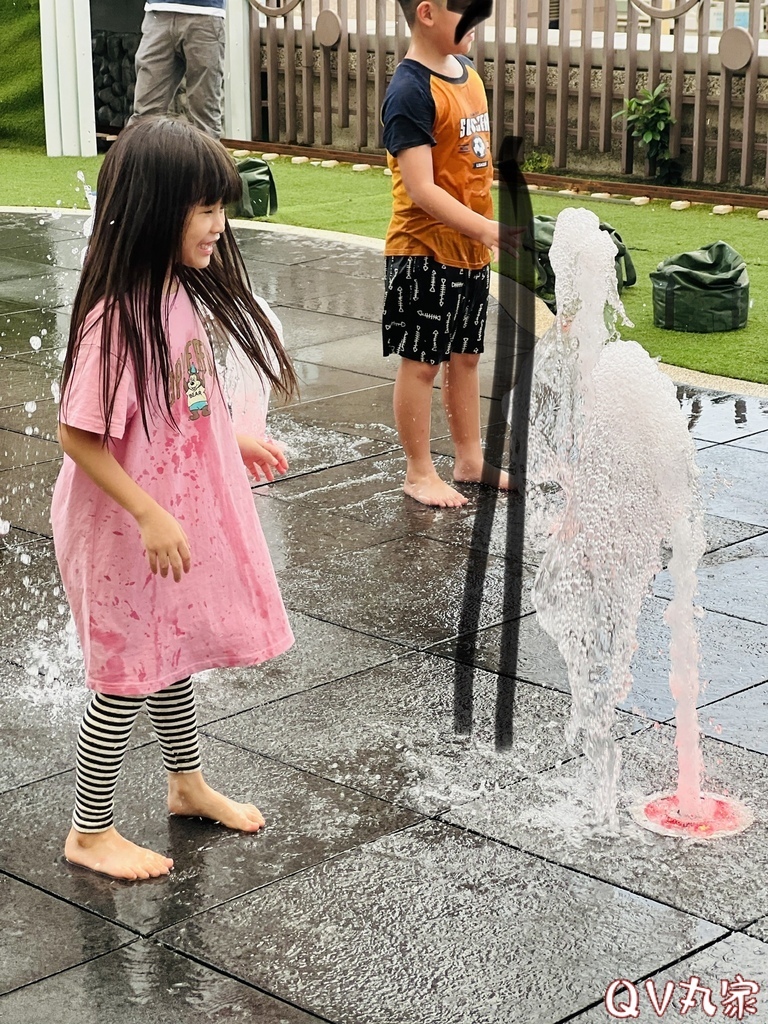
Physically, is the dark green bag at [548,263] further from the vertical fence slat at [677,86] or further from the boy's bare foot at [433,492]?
the vertical fence slat at [677,86]

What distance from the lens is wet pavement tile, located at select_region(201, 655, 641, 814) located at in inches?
125

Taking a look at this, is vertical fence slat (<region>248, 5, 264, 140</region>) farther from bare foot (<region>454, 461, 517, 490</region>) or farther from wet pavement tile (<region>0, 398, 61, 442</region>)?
bare foot (<region>454, 461, 517, 490</region>)

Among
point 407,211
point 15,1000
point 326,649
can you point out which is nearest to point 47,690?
point 326,649

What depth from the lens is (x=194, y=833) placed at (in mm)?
2965

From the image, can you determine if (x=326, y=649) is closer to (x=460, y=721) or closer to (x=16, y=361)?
(x=460, y=721)

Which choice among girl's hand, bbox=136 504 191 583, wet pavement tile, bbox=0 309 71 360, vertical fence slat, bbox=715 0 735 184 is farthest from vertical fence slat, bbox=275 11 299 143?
girl's hand, bbox=136 504 191 583

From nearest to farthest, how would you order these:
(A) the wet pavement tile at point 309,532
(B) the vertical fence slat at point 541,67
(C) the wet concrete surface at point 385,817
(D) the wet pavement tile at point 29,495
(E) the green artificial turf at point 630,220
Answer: (C) the wet concrete surface at point 385,817
(A) the wet pavement tile at point 309,532
(D) the wet pavement tile at point 29,495
(E) the green artificial turf at point 630,220
(B) the vertical fence slat at point 541,67

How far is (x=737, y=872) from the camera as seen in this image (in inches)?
110

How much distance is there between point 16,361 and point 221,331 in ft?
13.6

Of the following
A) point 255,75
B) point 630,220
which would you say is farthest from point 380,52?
point 630,220

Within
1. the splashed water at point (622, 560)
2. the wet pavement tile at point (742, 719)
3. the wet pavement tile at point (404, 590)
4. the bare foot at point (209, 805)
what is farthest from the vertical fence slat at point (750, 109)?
the bare foot at point (209, 805)

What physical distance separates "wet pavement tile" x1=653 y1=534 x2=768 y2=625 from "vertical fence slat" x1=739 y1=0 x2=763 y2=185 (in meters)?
8.11

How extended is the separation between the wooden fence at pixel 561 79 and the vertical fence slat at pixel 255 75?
0.01 m

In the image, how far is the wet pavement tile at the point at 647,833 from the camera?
107 inches
